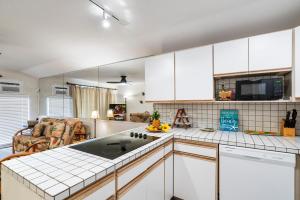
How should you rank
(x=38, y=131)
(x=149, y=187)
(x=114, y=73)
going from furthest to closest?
(x=38, y=131), (x=114, y=73), (x=149, y=187)

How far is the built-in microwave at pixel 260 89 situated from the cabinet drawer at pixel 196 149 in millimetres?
740

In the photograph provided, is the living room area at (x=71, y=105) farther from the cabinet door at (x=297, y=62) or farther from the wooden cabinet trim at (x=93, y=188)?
the cabinet door at (x=297, y=62)

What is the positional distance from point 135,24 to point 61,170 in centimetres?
169

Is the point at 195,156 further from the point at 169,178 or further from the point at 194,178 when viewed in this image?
the point at 169,178

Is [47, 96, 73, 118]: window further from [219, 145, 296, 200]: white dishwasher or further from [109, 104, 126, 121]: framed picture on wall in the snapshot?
[219, 145, 296, 200]: white dishwasher

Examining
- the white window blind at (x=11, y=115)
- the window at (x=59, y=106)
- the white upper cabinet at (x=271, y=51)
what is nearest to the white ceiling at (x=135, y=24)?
the white upper cabinet at (x=271, y=51)

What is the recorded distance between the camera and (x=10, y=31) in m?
2.10

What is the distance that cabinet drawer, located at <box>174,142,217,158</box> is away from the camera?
65.4 inches

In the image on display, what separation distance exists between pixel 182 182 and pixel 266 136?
1.14 metres

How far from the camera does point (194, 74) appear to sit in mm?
2051

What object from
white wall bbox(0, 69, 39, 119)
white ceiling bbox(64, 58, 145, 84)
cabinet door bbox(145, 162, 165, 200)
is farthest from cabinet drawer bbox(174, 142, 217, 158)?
white wall bbox(0, 69, 39, 119)

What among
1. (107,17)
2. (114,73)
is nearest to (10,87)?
(114,73)

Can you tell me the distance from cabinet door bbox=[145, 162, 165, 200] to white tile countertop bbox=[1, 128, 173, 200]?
0.35 metres

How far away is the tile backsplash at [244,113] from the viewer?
186 centimetres
